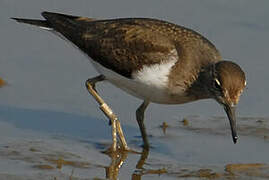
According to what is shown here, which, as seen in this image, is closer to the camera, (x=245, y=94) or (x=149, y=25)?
(x=149, y=25)

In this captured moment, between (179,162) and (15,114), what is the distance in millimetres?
2696

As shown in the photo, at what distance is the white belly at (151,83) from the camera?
1005 cm

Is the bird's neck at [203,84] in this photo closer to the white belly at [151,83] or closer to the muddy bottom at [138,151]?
the white belly at [151,83]

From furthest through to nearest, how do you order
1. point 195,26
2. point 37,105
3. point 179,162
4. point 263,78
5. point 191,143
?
1. point 195,26
2. point 263,78
3. point 37,105
4. point 191,143
5. point 179,162

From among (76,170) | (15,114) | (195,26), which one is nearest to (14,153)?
(76,170)

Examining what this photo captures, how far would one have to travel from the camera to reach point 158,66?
33.2 feet

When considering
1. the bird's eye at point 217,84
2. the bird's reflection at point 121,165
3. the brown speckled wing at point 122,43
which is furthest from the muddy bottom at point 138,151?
the brown speckled wing at point 122,43

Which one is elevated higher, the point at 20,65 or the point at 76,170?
the point at 20,65

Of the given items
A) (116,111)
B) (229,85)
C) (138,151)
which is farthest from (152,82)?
(116,111)

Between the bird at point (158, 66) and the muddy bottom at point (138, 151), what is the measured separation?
0.36 m

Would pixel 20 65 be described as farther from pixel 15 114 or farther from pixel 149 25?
pixel 149 25

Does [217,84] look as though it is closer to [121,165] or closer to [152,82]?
[152,82]

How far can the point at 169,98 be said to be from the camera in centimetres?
1025

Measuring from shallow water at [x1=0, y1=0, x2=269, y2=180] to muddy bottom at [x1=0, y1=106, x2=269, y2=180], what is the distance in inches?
0.5
